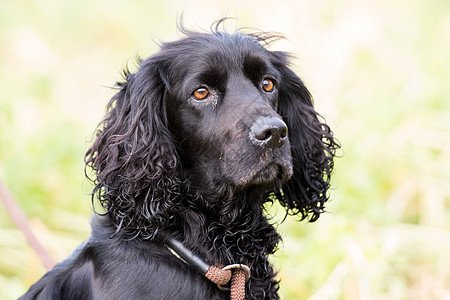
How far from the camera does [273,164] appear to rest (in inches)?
116

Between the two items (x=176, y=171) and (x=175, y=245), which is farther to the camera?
(x=176, y=171)

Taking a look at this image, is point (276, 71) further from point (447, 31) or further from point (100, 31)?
point (100, 31)

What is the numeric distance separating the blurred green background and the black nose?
3.51 ft

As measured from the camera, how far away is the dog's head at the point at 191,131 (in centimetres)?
297

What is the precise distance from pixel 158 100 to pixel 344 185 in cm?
282

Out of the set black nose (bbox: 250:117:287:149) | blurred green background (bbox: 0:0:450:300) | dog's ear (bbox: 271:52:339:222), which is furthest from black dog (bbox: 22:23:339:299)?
blurred green background (bbox: 0:0:450:300)

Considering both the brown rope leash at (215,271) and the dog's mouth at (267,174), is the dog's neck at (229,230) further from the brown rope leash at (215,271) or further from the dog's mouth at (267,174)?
the dog's mouth at (267,174)

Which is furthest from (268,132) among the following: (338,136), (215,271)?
(338,136)

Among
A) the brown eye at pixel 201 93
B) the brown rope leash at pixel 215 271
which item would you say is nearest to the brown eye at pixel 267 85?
the brown eye at pixel 201 93

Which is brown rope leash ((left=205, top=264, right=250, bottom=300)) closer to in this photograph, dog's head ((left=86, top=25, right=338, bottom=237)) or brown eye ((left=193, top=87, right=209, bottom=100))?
dog's head ((left=86, top=25, right=338, bottom=237))

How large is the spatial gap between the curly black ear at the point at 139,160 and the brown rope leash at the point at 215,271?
5.4 inches

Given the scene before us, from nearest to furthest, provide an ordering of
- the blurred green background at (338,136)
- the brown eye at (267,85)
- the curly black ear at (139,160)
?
the curly black ear at (139,160), the brown eye at (267,85), the blurred green background at (338,136)

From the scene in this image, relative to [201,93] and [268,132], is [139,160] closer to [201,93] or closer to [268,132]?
[201,93]

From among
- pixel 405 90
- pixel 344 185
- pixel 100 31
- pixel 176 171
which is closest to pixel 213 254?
pixel 176 171
